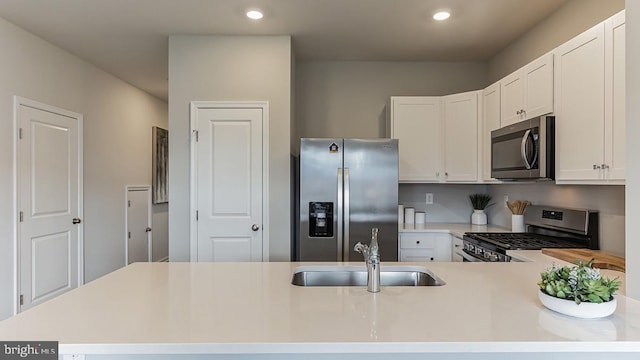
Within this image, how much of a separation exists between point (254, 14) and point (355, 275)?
83.4 inches

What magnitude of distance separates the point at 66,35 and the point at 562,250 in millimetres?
4268

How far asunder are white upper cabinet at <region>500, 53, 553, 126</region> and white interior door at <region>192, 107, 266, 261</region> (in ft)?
6.71

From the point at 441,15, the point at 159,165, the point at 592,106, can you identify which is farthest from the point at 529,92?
the point at 159,165

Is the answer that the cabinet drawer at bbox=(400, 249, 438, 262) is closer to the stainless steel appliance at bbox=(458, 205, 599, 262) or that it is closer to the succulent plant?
the stainless steel appliance at bbox=(458, 205, 599, 262)

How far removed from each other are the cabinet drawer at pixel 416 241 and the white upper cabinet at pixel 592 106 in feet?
4.40

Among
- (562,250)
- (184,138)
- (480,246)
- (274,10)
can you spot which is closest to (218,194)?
(184,138)

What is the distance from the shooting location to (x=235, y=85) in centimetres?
318

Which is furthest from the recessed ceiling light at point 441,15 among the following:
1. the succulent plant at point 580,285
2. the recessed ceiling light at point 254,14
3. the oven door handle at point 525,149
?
the succulent plant at point 580,285

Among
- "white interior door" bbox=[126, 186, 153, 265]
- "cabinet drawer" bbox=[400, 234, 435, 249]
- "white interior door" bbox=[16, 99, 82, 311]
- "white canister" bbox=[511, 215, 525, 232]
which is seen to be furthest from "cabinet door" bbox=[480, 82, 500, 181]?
"white interior door" bbox=[126, 186, 153, 265]

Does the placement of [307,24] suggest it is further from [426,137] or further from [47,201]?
[47,201]

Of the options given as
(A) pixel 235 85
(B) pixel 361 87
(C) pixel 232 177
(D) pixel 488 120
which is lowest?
(C) pixel 232 177

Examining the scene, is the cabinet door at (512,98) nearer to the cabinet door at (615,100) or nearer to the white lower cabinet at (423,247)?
the cabinet door at (615,100)

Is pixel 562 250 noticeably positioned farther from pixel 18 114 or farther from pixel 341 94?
pixel 18 114

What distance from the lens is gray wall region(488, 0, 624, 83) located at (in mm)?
2264
